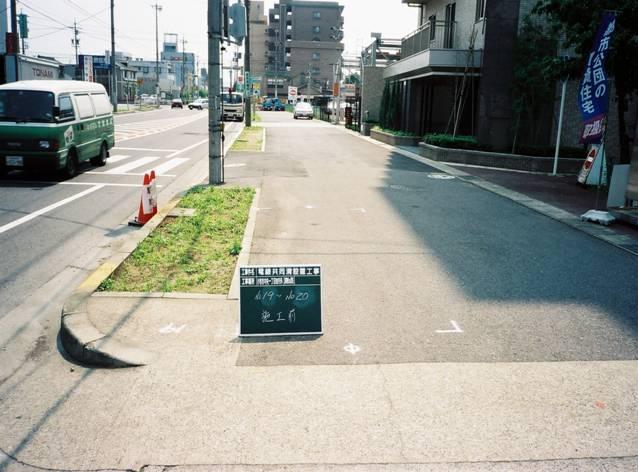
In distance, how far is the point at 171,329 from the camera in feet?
18.5

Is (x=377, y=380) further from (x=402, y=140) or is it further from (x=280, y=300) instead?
(x=402, y=140)

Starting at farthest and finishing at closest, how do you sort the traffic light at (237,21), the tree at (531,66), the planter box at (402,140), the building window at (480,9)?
1. the planter box at (402,140)
2. the building window at (480,9)
3. the tree at (531,66)
4. the traffic light at (237,21)

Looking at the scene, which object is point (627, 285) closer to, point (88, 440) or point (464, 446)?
point (464, 446)

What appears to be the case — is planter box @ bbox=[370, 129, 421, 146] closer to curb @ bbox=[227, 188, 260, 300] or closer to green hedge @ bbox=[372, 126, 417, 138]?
green hedge @ bbox=[372, 126, 417, 138]

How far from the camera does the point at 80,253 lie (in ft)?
27.6

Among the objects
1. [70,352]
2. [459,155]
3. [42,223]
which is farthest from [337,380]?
[459,155]

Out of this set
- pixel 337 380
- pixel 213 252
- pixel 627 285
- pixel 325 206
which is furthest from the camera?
pixel 325 206

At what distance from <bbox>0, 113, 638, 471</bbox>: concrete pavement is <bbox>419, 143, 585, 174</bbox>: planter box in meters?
11.0

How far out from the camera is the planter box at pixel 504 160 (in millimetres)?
18828

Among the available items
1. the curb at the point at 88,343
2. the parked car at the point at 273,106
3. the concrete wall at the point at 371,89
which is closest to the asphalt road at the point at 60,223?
the curb at the point at 88,343

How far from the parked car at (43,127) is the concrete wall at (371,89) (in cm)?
2625

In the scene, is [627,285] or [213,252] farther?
[213,252]

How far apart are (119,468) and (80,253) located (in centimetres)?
541

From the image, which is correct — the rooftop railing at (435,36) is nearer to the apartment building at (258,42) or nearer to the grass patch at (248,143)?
the grass patch at (248,143)
